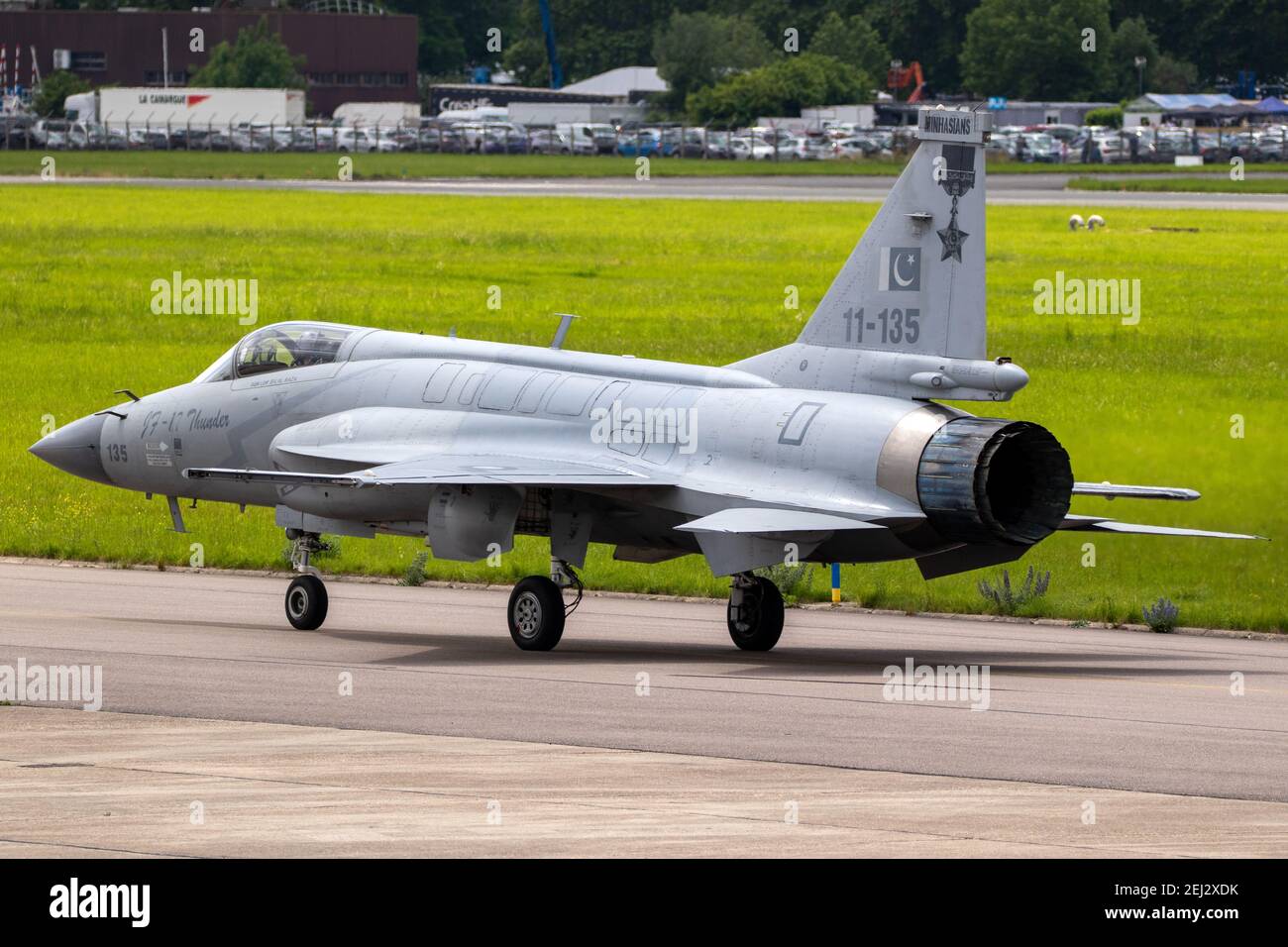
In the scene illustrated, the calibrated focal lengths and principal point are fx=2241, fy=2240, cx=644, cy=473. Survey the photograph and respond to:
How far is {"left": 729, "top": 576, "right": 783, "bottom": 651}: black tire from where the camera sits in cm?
2142

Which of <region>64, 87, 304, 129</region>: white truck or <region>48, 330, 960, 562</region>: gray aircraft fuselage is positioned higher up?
<region>64, 87, 304, 129</region>: white truck

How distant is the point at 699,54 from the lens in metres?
160

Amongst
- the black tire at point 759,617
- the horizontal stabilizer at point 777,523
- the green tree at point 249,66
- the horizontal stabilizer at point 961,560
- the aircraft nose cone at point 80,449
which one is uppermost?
the green tree at point 249,66

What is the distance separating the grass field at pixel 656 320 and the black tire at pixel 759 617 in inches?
201

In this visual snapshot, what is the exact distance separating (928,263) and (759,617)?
3757mm

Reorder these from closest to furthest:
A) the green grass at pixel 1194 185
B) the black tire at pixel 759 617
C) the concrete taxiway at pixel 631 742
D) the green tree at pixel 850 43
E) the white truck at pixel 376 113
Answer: the concrete taxiway at pixel 631 742, the black tire at pixel 759 617, the green grass at pixel 1194 185, the white truck at pixel 376 113, the green tree at pixel 850 43

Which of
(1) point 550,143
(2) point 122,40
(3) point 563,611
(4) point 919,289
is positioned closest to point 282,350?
(3) point 563,611

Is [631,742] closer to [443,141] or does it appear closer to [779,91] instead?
[443,141]

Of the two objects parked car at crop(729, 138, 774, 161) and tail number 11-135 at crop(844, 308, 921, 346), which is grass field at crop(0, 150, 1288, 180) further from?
tail number 11-135 at crop(844, 308, 921, 346)

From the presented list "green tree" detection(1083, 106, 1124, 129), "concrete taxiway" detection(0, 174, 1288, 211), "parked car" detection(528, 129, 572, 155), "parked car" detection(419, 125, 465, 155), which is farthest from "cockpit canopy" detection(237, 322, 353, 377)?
"green tree" detection(1083, 106, 1124, 129)

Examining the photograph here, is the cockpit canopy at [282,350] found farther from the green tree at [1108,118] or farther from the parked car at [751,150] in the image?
the green tree at [1108,118]

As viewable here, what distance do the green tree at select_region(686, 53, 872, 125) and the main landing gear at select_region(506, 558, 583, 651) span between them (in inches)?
→ 5024

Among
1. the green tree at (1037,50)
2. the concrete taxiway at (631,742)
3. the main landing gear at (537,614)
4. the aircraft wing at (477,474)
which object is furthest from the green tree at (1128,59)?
the main landing gear at (537,614)

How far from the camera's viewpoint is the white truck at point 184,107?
13588cm
